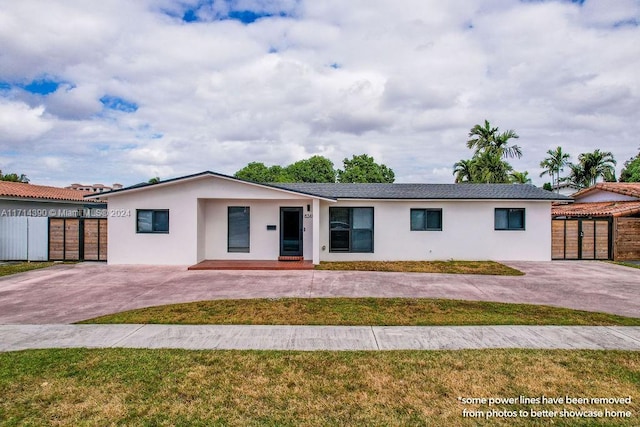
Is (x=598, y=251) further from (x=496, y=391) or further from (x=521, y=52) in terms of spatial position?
(x=496, y=391)

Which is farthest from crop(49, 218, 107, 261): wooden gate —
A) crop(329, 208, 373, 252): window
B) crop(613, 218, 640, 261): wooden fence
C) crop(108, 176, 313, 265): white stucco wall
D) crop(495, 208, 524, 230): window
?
crop(613, 218, 640, 261): wooden fence

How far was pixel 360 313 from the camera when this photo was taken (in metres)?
6.86

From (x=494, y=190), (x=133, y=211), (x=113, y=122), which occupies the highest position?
(x=113, y=122)

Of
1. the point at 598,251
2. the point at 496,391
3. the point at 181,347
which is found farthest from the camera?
the point at 598,251

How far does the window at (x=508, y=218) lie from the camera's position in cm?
1438

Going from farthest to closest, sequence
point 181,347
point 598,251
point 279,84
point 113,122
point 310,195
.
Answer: point 113,122 → point 279,84 → point 598,251 → point 310,195 → point 181,347

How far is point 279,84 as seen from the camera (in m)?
19.5

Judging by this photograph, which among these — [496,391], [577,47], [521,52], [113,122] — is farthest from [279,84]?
[496,391]

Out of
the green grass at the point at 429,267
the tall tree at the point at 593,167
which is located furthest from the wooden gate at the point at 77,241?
the tall tree at the point at 593,167

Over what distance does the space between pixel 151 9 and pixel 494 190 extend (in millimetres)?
14884

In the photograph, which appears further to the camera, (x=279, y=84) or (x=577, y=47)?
(x=279, y=84)

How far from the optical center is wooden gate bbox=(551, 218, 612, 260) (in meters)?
14.4

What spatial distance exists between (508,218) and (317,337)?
12011mm

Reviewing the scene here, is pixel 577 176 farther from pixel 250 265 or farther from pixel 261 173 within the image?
pixel 261 173
